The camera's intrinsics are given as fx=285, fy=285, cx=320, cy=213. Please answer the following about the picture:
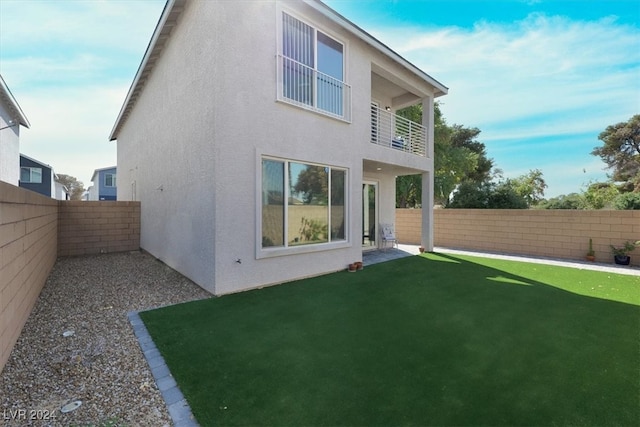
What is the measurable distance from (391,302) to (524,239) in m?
9.33

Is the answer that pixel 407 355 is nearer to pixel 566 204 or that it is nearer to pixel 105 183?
pixel 566 204

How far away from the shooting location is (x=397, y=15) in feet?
34.4

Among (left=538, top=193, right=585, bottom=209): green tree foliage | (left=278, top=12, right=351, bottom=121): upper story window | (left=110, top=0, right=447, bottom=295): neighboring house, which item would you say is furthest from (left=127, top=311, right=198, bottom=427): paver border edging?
(left=538, top=193, right=585, bottom=209): green tree foliage

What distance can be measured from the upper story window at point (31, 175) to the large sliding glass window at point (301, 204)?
32.0 meters

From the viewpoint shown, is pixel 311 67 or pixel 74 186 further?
pixel 74 186

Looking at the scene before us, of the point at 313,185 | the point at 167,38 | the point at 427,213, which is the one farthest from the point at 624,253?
the point at 167,38

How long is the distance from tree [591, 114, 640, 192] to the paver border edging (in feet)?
131

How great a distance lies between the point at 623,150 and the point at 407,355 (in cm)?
4168

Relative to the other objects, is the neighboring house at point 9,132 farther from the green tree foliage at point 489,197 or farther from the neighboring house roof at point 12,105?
the green tree foliage at point 489,197

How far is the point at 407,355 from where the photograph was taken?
3.64m

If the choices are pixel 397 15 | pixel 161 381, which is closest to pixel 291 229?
pixel 161 381

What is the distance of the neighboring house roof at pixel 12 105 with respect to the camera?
1483 centimetres

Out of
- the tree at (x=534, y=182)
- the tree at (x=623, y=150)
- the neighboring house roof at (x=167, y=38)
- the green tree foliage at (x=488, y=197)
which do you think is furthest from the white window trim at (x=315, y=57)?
the tree at (x=623, y=150)

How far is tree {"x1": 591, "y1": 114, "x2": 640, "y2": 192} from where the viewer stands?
28391 millimetres
